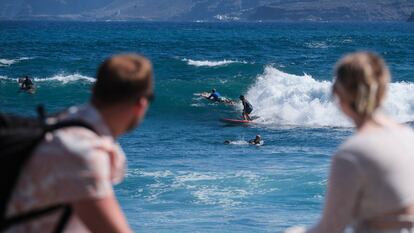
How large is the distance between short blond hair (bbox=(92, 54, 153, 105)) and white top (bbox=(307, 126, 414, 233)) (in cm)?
65

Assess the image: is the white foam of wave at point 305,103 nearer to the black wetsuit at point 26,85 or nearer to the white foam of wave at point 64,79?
the black wetsuit at point 26,85

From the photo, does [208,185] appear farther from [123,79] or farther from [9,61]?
[9,61]

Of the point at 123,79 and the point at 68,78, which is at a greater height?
the point at 123,79

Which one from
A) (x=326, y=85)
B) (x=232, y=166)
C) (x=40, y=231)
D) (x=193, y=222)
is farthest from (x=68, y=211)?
(x=326, y=85)

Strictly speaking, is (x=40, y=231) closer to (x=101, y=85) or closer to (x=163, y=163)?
(x=101, y=85)

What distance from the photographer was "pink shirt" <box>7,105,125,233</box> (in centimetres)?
286

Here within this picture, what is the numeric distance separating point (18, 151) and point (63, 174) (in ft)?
0.49

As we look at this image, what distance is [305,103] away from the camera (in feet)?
105

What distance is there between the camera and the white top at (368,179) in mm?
3068

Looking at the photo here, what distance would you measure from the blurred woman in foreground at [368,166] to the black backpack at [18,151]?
0.81m

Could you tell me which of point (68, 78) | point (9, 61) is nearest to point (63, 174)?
point (68, 78)

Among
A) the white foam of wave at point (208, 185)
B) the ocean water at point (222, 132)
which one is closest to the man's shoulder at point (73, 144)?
the ocean water at point (222, 132)

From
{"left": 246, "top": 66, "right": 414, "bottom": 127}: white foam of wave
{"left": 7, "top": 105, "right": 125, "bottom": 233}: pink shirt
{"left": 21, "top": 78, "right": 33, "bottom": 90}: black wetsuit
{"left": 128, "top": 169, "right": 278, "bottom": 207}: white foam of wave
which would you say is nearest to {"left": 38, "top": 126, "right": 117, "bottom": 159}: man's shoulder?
{"left": 7, "top": 105, "right": 125, "bottom": 233}: pink shirt

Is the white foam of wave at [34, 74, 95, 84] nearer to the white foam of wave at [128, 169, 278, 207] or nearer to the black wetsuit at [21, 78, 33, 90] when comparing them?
the black wetsuit at [21, 78, 33, 90]
